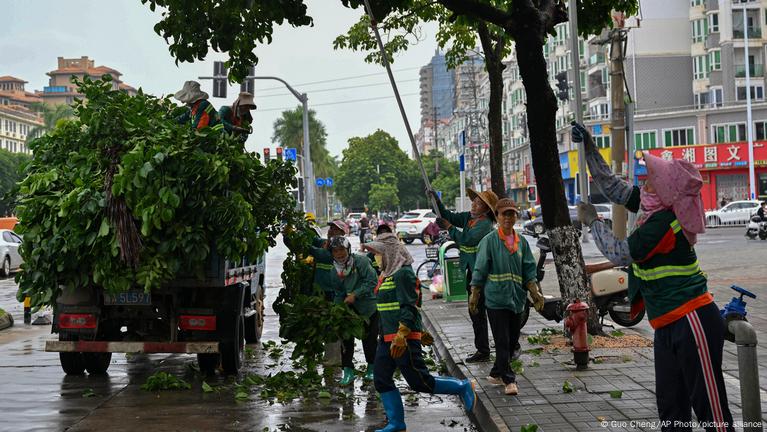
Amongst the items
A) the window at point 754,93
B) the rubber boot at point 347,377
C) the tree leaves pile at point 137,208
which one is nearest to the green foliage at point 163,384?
the tree leaves pile at point 137,208

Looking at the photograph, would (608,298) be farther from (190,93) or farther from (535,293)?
(190,93)

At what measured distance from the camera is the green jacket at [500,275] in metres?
8.30

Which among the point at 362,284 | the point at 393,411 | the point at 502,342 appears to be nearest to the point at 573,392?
the point at 502,342

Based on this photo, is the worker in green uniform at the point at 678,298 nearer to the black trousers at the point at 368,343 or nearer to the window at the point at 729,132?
the black trousers at the point at 368,343

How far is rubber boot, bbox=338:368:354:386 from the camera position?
9.29 metres

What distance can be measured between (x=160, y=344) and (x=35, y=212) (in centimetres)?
181

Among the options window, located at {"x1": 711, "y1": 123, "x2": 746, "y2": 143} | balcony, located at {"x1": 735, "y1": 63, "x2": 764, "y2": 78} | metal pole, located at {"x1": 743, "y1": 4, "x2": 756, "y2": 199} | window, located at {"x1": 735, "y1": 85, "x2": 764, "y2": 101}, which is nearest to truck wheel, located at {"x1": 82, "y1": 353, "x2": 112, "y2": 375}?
metal pole, located at {"x1": 743, "y1": 4, "x2": 756, "y2": 199}

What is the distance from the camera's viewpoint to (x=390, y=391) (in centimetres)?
698

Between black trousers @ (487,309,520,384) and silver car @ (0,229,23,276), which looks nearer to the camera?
black trousers @ (487,309,520,384)

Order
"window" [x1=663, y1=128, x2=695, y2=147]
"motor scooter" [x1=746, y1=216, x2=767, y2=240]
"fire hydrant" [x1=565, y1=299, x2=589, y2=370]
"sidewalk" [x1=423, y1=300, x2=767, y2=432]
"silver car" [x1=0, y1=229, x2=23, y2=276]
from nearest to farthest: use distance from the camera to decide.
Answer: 1. "sidewalk" [x1=423, y1=300, x2=767, y2=432]
2. "fire hydrant" [x1=565, y1=299, x2=589, y2=370]
3. "silver car" [x1=0, y1=229, x2=23, y2=276]
4. "motor scooter" [x1=746, y1=216, x2=767, y2=240]
5. "window" [x1=663, y1=128, x2=695, y2=147]

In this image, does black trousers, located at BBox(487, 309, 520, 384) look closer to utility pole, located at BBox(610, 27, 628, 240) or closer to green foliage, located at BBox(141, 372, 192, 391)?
green foliage, located at BBox(141, 372, 192, 391)

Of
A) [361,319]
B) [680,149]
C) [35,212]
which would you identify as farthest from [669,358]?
[680,149]

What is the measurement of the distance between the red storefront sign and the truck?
5052 centimetres

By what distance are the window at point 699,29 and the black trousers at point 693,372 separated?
61.5 m
